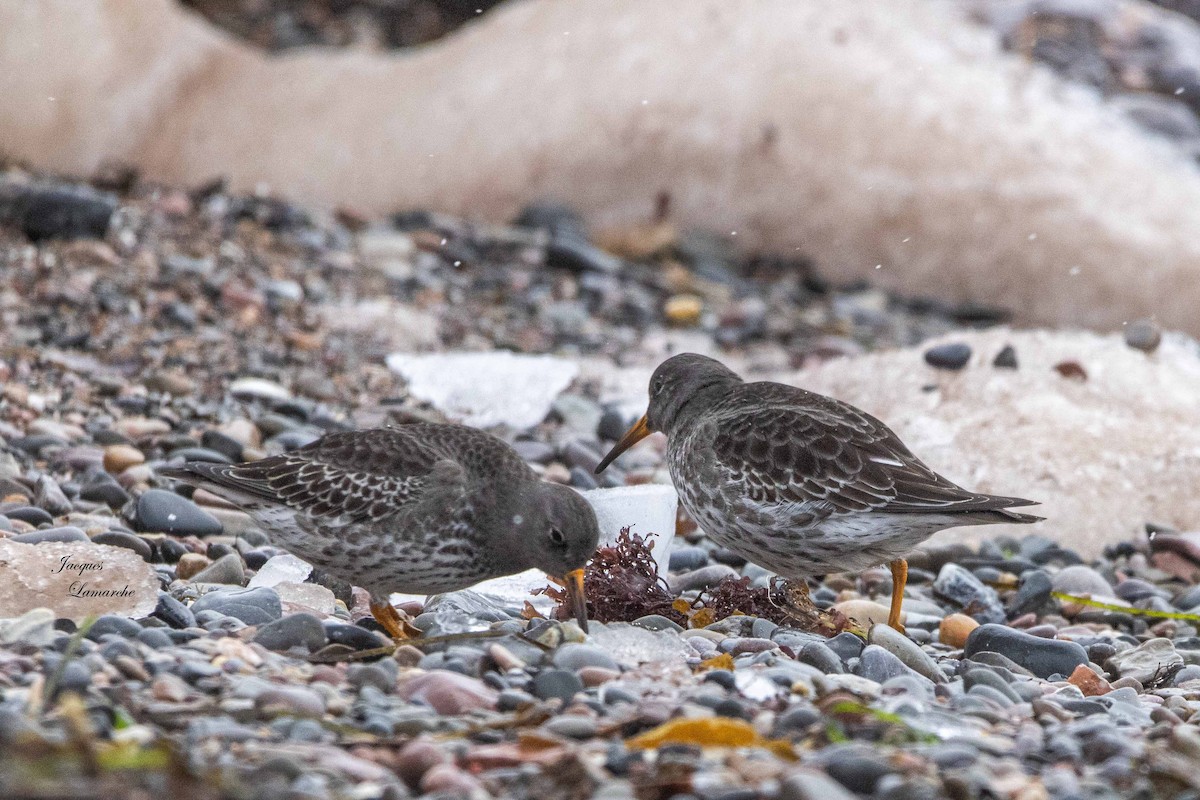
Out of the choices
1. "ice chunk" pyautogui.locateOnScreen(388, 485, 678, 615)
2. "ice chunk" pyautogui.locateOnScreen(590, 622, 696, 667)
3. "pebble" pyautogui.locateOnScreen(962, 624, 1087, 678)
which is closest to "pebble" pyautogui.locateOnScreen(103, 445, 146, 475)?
"ice chunk" pyautogui.locateOnScreen(388, 485, 678, 615)

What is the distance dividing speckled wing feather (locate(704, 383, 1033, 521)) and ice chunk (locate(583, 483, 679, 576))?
33 cm

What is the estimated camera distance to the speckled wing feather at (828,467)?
19.2ft

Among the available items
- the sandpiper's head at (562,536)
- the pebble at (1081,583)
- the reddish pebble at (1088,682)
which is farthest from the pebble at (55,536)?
the pebble at (1081,583)

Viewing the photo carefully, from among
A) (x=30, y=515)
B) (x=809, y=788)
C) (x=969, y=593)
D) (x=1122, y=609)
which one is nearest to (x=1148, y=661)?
(x=1122, y=609)

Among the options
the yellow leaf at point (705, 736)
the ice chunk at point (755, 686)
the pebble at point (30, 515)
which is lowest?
the pebble at point (30, 515)

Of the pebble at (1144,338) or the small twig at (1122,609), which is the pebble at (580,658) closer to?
the small twig at (1122,609)

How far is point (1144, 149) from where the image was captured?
1338cm

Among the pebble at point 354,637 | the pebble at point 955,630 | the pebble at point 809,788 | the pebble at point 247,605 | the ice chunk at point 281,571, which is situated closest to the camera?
the pebble at point 809,788

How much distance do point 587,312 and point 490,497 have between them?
607 cm

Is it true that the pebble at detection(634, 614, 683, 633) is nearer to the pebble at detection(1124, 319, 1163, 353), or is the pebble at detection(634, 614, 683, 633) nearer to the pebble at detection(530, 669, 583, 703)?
the pebble at detection(530, 669, 583, 703)

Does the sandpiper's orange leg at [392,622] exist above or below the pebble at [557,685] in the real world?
below

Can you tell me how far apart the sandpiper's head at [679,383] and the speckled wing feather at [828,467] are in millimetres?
659

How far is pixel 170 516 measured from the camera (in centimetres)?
665
